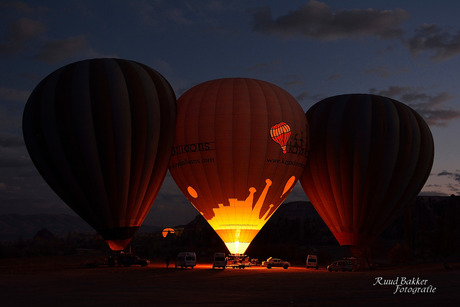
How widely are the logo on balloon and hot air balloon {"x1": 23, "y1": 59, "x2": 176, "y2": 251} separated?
6.97 metres

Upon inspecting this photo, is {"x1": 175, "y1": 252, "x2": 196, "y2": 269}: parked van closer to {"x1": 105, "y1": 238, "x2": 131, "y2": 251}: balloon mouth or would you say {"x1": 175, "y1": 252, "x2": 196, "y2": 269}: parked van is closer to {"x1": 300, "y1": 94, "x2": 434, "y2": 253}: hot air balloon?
{"x1": 105, "y1": 238, "x2": 131, "y2": 251}: balloon mouth

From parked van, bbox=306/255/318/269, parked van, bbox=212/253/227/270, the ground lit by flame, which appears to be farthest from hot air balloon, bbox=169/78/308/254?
parked van, bbox=306/255/318/269

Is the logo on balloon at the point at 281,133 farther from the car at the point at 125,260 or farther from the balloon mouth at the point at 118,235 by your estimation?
the car at the point at 125,260

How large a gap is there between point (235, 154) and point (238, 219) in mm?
4182

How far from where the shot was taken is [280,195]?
123 feet

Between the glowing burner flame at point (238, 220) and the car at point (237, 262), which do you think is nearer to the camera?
the glowing burner flame at point (238, 220)

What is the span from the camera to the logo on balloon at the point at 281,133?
35.9 m

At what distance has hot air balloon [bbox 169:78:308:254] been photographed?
35.3m

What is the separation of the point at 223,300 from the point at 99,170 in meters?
16.5

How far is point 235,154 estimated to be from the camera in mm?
35188

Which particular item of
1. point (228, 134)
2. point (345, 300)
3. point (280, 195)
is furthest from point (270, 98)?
point (345, 300)

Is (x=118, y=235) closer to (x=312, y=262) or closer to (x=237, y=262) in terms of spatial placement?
(x=237, y=262)

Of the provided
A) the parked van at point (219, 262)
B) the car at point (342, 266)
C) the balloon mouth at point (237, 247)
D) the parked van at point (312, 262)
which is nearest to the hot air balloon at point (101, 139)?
the parked van at point (219, 262)

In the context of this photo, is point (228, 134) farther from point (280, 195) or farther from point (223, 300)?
point (223, 300)
